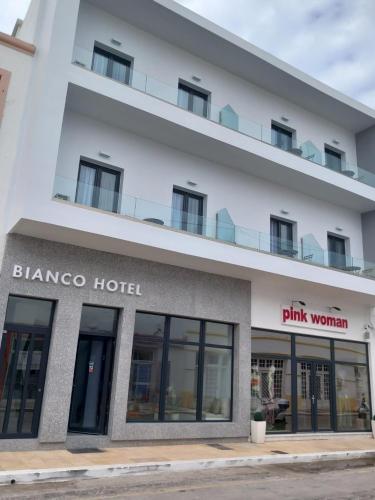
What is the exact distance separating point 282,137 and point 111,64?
617 centimetres

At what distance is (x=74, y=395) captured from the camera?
10242mm

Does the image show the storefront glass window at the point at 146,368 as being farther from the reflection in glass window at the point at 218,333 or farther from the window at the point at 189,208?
the window at the point at 189,208

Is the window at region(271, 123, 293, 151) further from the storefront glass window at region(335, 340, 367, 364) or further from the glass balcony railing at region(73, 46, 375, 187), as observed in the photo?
the storefront glass window at region(335, 340, 367, 364)

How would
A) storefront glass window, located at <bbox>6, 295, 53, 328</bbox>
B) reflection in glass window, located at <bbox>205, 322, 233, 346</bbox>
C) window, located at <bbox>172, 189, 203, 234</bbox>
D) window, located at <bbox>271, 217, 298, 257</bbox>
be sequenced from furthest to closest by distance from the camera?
window, located at <bbox>271, 217, 298, 257</bbox> → reflection in glass window, located at <bbox>205, 322, 233, 346</bbox> → window, located at <bbox>172, 189, 203, 234</bbox> → storefront glass window, located at <bbox>6, 295, 53, 328</bbox>

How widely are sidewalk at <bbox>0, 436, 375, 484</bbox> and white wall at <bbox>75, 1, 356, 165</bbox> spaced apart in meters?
8.78

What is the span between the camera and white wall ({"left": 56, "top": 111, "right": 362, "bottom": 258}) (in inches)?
445

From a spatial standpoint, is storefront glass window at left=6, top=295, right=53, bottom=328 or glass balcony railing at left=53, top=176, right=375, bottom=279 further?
glass balcony railing at left=53, top=176, right=375, bottom=279

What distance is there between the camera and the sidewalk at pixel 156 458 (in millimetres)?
7484

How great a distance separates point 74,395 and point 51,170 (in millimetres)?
5061

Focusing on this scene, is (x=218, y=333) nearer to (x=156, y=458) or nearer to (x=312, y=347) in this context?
(x=312, y=347)

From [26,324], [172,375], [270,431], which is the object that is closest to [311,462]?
[270,431]

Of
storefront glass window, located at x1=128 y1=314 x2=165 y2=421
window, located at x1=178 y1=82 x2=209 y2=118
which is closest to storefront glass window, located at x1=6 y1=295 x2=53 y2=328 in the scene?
storefront glass window, located at x1=128 y1=314 x2=165 y2=421

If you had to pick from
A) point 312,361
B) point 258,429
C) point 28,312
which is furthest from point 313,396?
A: point 28,312

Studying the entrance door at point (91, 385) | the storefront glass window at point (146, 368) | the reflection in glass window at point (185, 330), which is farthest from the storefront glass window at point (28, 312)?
the reflection in glass window at point (185, 330)
